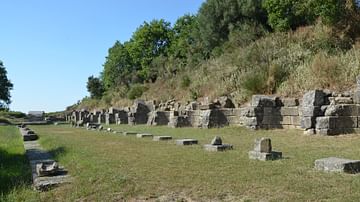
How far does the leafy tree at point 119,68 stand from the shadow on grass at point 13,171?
4325cm

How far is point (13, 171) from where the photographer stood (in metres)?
9.39

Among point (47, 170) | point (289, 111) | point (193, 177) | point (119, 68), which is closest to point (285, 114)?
point (289, 111)

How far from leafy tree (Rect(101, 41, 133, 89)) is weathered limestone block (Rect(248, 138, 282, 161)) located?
46093 millimetres

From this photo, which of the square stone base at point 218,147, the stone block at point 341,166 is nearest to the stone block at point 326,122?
the square stone base at point 218,147

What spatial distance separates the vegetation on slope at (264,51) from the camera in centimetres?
1738

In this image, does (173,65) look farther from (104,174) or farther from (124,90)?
(104,174)

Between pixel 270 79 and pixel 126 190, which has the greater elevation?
pixel 270 79

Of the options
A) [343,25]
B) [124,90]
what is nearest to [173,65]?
[124,90]

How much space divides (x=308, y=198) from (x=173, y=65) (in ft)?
114

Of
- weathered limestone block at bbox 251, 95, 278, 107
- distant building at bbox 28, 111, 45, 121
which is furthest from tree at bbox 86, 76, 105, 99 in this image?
weathered limestone block at bbox 251, 95, 278, 107

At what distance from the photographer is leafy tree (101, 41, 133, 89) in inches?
2246

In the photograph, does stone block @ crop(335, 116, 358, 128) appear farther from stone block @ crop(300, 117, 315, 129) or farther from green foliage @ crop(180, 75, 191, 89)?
green foliage @ crop(180, 75, 191, 89)

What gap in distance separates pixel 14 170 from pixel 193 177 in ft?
14.1

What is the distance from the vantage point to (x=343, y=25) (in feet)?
68.0
